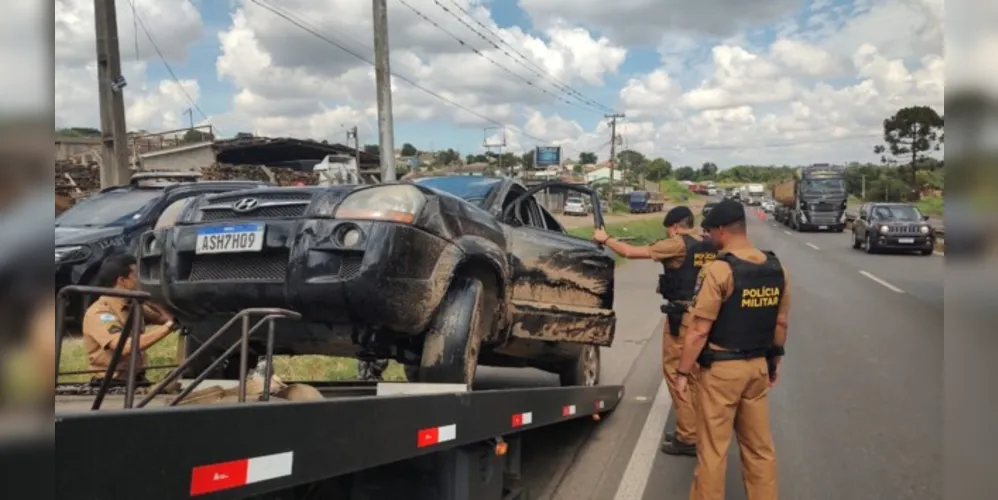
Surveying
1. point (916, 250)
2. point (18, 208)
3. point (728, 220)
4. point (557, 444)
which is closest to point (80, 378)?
point (557, 444)

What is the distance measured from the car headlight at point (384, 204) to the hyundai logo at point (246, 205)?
1.39 ft

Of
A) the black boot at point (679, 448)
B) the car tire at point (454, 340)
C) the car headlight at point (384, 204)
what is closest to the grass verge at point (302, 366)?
the black boot at point (679, 448)

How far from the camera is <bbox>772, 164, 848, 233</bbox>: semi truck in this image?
39.2m

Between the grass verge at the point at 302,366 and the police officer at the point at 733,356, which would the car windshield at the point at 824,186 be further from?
the police officer at the point at 733,356

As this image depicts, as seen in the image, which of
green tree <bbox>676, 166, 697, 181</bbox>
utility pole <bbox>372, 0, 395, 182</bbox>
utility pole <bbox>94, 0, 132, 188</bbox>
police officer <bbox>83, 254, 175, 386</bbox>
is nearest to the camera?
police officer <bbox>83, 254, 175, 386</bbox>

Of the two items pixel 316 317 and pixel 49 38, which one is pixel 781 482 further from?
pixel 49 38

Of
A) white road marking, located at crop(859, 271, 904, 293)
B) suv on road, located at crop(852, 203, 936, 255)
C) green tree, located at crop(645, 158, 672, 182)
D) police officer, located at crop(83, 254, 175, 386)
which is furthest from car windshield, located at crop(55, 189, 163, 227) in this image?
green tree, located at crop(645, 158, 672, 182)

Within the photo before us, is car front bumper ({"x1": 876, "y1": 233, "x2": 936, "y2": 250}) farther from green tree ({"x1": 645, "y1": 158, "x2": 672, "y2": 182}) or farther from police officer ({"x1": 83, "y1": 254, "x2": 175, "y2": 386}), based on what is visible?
green tree ({"x1": 645, "y1": 158, "x2": 672, "y2": 182})

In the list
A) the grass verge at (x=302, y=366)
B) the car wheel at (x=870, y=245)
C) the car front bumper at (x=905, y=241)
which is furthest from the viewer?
the car wheel at (x=870, y=245)

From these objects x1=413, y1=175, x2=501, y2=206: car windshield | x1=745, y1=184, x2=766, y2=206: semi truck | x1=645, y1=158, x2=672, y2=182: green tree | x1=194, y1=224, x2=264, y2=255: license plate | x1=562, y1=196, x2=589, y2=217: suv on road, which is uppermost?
x1=645, y1=158, x2=672, y2=182: green tree

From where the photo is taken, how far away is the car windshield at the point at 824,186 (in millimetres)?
39312

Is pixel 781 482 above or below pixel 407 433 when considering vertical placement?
below

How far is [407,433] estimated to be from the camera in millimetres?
2861

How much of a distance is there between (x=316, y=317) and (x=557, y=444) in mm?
2798
